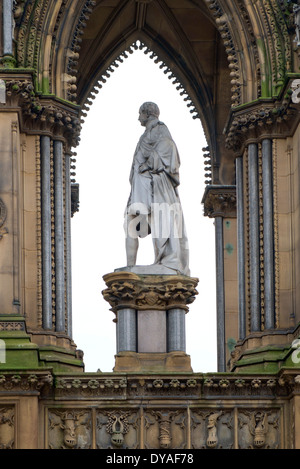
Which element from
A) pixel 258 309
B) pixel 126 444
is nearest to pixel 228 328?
pixel 258 309

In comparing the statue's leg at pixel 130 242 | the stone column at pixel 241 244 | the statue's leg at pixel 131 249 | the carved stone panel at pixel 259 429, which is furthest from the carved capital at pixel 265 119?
the carved stone panel at pixel 259 429

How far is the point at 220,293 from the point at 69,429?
17.7 feet

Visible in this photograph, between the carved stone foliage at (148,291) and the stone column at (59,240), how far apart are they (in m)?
0.75

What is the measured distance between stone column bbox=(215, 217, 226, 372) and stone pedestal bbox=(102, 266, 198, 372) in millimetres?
3364

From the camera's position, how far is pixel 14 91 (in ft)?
92.5

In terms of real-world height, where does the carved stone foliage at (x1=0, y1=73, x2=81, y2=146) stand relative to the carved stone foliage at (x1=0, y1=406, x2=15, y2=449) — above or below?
above

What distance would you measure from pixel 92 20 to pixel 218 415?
817 cm

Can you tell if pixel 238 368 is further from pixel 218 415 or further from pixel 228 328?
pixel 228 328

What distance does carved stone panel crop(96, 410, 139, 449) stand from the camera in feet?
89.4

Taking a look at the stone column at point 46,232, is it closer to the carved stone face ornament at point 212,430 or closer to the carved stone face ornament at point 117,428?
the carved stone face ornament at point 117,428

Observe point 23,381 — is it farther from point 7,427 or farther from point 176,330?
point 176,330

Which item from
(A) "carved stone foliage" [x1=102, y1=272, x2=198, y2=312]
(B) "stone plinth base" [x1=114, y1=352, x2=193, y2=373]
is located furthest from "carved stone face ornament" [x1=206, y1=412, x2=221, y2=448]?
(A) "carved stone foliage" [x1=102, y1=272, x2=198, y2=312]

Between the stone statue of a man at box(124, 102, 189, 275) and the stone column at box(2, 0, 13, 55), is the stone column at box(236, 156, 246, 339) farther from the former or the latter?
the stone column at box(2, 0, 13, 55)

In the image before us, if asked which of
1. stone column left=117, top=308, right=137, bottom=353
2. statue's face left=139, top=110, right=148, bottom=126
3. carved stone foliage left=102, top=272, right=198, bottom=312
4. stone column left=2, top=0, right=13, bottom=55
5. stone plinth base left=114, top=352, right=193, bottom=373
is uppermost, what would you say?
stone column left=2, top=0, right=13, bottom=55
